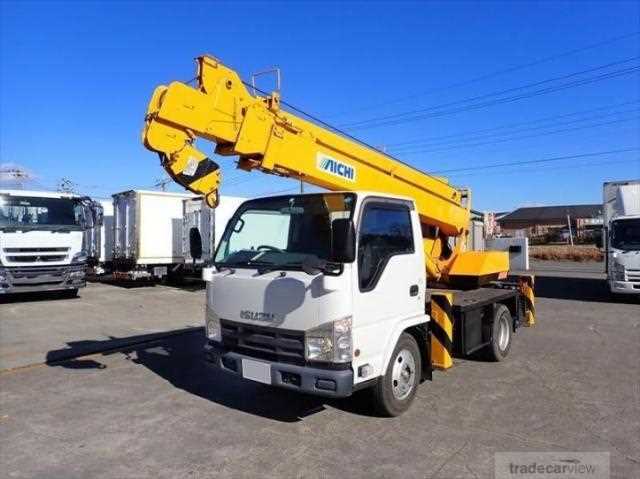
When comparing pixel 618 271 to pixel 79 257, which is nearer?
pixel 618 271

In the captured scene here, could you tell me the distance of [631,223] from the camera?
1357 cm

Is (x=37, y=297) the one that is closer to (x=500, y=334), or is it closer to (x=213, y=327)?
(x=213, y=327)

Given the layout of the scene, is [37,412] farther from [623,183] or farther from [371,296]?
[623,183]

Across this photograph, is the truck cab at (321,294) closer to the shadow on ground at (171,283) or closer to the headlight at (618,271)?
the headlight at (618,271)

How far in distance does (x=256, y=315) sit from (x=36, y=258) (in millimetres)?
11569

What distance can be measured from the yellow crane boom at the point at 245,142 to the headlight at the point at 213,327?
1.22m

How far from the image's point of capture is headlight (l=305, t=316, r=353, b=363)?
4434 millimetres

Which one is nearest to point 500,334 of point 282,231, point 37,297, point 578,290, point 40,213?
point 282,231

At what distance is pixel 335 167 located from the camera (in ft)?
20.3

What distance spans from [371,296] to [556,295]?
13.6m

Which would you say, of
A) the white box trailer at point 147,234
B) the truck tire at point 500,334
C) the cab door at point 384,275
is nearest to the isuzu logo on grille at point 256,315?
the cab door at point 384,275

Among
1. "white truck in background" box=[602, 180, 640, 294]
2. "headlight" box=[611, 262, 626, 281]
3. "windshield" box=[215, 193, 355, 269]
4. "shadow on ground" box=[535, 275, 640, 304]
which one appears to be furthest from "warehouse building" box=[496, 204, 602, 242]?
"windshield" box=[215, 193, 355, 269]

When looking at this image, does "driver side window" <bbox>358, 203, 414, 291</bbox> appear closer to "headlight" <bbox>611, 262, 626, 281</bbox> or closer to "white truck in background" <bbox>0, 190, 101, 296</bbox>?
"headlight" <bbox>611, 262, 626, 281</bbox>

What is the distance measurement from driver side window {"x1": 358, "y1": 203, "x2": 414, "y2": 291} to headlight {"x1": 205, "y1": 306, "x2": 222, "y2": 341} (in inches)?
A: 66.3
